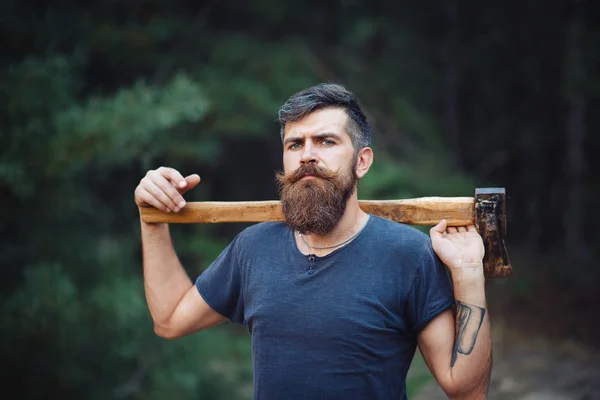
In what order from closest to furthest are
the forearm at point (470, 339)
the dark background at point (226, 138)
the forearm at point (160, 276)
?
1. the forearm at point (470, 339)
2. the forearm at point (160, 276)
3. the dark background at point (226, 138)

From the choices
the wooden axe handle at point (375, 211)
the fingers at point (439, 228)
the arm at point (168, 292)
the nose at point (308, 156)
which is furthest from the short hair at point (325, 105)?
the arm at point (168, 292)

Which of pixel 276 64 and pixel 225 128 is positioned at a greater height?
pixel 276 64

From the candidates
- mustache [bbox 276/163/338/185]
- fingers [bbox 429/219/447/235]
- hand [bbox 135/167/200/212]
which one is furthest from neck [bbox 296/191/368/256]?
hand [bbox 135/167/200/212]

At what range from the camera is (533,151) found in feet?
35.1

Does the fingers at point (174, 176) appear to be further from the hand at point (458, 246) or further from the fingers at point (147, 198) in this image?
the hand at point (458, 246)

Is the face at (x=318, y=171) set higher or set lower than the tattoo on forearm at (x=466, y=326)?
higher

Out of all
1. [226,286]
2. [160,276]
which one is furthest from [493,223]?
[160,276]

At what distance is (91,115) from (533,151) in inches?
294

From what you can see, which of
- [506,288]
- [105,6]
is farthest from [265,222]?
[506,288]

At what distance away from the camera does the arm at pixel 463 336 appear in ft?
6.52

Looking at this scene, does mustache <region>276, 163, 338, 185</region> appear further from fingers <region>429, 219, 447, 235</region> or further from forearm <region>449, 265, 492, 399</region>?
forearm <region>449, 265, 492, 399</region>

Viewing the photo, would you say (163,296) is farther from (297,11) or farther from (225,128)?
(297,11)

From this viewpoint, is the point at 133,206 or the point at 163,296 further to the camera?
the point at 133,206

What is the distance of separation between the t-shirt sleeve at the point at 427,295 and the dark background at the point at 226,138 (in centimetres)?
389
